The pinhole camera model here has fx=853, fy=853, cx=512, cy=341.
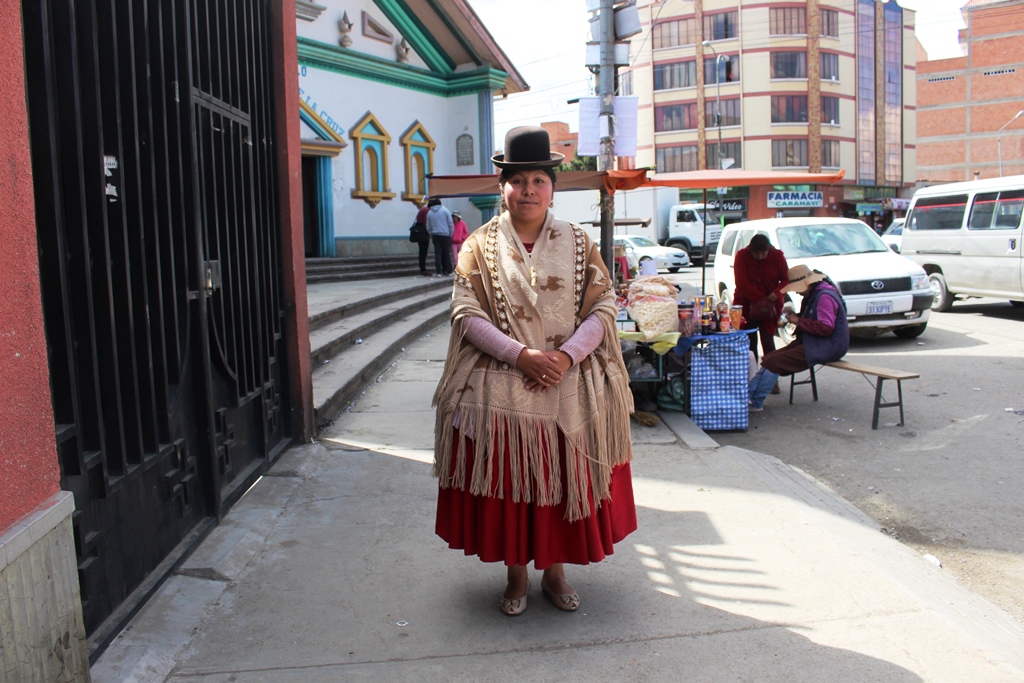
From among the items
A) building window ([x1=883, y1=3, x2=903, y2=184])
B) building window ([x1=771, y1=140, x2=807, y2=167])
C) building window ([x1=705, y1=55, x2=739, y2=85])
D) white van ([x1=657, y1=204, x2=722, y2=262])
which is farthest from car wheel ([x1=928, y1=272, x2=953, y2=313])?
building window ([x1=883, y1=3, x2=903, y2=184])

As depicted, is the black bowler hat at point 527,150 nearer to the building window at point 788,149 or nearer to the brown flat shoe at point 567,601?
the brown flat shoe at point 567,601

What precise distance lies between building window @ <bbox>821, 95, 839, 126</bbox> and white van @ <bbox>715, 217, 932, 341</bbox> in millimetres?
42109

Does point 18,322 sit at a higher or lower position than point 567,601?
higher

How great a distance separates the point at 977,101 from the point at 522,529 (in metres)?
72.4

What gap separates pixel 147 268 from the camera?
3.56m

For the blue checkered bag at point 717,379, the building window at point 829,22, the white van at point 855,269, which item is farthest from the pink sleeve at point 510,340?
the building window at point 829,22

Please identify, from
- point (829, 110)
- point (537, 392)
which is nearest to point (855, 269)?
point (537, 392)

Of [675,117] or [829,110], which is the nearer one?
[829,110]

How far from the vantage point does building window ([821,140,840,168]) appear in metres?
50.5

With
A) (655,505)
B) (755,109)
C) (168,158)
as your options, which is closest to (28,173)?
(168,158)

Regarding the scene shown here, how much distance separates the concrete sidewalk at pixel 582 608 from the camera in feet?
9.59

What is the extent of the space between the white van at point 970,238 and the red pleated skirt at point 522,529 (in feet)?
37.9

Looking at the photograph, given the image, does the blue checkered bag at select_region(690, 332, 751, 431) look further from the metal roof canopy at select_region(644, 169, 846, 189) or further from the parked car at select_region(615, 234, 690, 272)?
the parked car at select_region(615, 234, 690, 272)

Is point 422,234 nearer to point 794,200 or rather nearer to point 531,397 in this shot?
point 531,397
